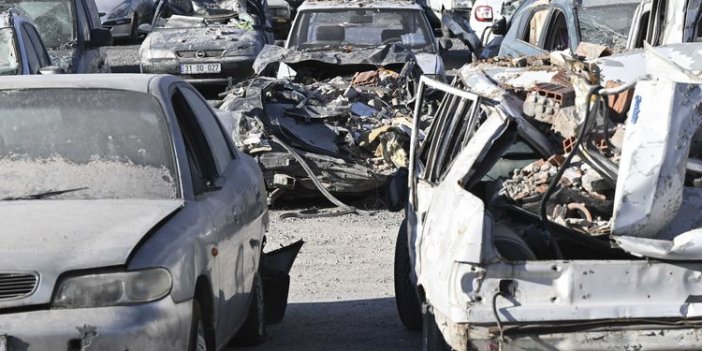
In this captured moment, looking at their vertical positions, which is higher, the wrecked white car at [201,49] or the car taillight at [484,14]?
the wrecked white car at [201,49]

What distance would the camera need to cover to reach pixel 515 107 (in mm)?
6410

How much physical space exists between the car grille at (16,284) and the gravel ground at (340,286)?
2.59 meters

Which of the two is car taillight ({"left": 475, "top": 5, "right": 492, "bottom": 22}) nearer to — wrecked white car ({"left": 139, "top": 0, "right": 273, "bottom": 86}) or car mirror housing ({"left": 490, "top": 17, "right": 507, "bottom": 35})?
wrecked white car ({"left": 139, "top": 0, "right": 273, "bottom": 86})

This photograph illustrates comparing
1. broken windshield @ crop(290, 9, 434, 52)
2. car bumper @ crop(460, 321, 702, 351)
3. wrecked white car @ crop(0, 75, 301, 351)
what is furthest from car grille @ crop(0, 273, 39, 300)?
broken windshield @ crop(290, 9, 434, 52)

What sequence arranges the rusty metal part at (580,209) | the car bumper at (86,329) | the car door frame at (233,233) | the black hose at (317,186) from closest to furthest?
the car bumper at (86,329) → the rusty metal part at (580,209) → the car door frame at (233,233) → the black hose at (317,186)

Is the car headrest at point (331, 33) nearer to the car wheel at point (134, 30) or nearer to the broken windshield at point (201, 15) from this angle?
the broken windshield at point (201, 15)

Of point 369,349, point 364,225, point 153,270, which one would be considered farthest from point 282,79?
point 153,270

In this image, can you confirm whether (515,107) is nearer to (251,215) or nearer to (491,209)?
(491,209)

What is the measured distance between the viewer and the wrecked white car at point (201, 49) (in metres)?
19.6

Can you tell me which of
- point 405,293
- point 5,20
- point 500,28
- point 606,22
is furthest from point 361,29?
point 405,293

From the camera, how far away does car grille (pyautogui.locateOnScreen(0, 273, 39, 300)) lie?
5.33 metres

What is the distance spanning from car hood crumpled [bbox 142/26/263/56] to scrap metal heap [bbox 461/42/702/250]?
1253 cm

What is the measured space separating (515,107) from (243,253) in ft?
5.25

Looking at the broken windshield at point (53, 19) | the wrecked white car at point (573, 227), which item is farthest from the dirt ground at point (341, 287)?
the broken windshield at point (53, 19)
